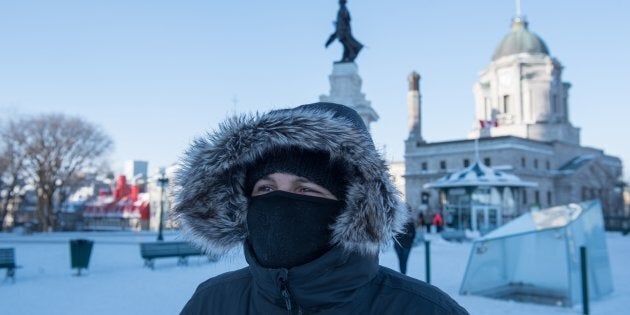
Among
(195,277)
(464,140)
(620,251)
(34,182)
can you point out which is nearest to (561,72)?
(464,140)

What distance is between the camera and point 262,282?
6.98 feet

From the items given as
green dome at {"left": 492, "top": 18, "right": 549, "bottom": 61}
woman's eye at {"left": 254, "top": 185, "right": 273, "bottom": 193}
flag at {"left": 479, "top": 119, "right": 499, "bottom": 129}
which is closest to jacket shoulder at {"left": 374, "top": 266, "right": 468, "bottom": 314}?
woman's eye at {"left": 254, "top": 185, "right": 273, "bottom": 193}

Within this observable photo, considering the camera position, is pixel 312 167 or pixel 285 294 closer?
pixel 285 294

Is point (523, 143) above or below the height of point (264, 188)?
above

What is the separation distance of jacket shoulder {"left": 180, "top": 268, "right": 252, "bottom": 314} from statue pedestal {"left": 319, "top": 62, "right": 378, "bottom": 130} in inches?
790

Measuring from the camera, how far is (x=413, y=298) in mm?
2057

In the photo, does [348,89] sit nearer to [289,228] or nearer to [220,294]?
[220,294]

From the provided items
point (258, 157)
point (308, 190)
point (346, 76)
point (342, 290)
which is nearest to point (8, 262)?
point (258, 157)

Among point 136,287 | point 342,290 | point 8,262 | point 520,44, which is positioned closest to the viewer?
point 342,290

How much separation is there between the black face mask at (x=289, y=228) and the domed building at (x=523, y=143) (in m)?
48.1

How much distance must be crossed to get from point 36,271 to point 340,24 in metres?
16.6

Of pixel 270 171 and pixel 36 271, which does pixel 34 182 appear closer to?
pixel 36 271

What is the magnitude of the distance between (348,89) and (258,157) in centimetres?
2128

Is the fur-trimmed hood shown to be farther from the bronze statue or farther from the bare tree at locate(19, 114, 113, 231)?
the bare tree at locate(19, 114, 113, 231)
